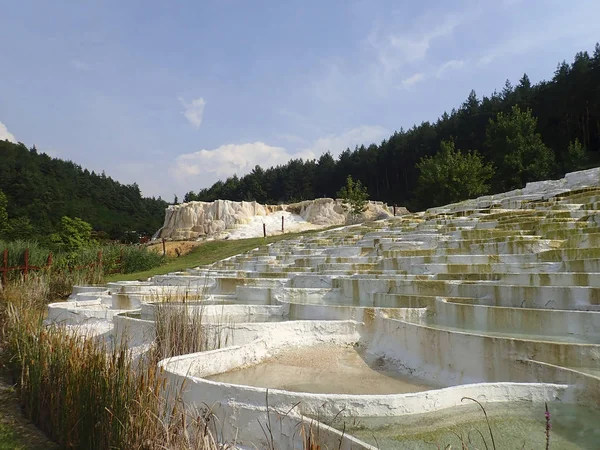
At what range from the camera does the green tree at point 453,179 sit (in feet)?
95.7

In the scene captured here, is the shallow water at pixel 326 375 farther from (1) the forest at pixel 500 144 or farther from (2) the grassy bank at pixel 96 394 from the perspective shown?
(1) the forest at pixel 500 144

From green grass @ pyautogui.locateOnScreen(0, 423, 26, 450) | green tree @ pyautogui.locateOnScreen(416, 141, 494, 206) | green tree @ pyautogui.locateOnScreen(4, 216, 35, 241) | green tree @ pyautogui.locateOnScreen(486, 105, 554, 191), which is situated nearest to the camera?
green grass @ pyautogui.locateOnScreen(0, 423, 26, 450)

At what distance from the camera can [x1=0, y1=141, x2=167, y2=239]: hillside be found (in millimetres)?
44219

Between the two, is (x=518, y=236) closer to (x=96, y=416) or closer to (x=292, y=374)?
(x=292, y=374)

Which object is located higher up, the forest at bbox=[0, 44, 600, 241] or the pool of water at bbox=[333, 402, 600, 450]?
the forest at bbox=[0, 44, 600, 241]

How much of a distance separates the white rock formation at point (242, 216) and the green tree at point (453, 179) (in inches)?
124

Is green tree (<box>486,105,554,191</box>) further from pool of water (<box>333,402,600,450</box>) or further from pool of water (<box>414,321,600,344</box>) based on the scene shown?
pool of water (<box>333,402,600,450</box>)

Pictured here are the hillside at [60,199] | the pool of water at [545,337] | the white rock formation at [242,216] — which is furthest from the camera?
the hillside at [60,199]

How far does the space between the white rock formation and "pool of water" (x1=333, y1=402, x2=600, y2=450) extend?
2716 cm

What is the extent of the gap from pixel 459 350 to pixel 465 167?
27.4 metres

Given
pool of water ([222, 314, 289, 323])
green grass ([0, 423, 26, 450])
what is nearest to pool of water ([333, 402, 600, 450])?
green grass ([0, 423, 26, 450])

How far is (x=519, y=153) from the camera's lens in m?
31.1

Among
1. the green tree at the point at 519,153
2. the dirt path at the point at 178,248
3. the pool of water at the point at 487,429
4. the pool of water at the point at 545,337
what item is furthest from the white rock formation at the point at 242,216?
the pool of water at the point at 487,429

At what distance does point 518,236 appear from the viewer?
26.0 feet
